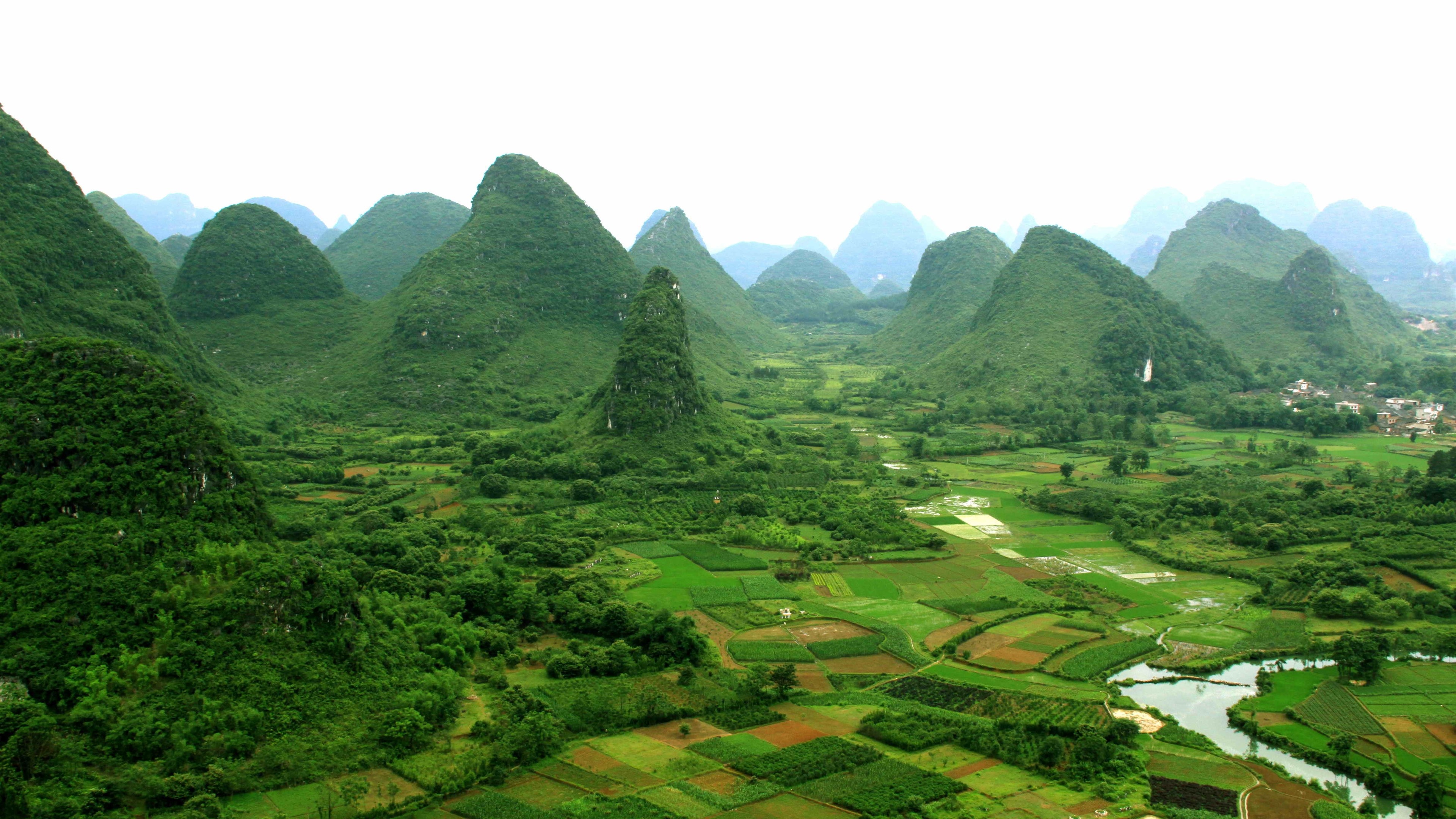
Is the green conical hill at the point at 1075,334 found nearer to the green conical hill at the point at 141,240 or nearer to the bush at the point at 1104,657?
the bush at the point at 1104,657

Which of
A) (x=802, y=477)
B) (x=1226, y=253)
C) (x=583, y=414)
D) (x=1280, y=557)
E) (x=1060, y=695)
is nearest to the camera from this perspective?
(x=1060, y=695)

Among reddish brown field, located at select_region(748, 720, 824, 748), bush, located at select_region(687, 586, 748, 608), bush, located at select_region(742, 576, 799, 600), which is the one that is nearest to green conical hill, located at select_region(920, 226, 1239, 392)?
bush, located at select_region(742, 576, 799, 600)

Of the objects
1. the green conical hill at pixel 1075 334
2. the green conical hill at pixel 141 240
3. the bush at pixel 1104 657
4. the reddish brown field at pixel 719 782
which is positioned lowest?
the reddish brown field at pixel 719 782

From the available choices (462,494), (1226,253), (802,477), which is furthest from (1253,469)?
(1226,253)

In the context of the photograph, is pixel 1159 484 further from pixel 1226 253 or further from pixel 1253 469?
pixel 1226 253

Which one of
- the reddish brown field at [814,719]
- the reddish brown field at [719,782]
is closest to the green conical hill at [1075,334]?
the reddish brown field at [814,719]

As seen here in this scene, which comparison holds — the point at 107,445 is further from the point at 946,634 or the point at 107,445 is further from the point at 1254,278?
the point at 1254,278
